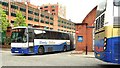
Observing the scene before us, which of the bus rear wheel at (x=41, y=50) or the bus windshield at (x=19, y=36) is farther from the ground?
the bus windshield at (x=19, y=36)

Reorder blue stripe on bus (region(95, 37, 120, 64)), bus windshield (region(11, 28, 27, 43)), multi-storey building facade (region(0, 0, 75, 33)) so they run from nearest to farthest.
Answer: blue stripe on bus (region(95, 37, 120, 64)), bus windshield (region(11, 28, 27, 43)), multi-storey building facade (region(0, 0, 75, 33))

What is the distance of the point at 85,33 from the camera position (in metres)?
31.8

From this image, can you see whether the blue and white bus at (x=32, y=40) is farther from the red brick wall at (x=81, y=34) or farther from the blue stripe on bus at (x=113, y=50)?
the blue stripe on bus at (x=113, y=50)

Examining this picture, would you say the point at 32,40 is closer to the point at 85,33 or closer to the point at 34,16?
the point at 85,33

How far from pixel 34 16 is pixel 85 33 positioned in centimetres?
5929

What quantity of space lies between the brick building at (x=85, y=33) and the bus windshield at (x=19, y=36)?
9.46 meters

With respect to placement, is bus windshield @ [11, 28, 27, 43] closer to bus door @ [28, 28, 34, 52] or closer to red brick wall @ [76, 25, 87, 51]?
bus door @ [28, 28, 34, 52]

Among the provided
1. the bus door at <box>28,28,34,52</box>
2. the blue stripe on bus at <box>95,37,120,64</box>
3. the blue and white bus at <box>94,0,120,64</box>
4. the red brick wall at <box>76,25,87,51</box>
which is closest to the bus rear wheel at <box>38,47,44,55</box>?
the bus door at <box>28,28,34,52</box>

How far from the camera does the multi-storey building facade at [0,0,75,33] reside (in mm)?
72312

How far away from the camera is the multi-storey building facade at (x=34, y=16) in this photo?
237ft

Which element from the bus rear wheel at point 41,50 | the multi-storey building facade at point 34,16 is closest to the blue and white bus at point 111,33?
the bus rear wheel at point 41,50

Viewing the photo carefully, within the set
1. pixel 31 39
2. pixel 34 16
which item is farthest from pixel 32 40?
pixel 34 16

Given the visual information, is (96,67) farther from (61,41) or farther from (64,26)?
(64,26)

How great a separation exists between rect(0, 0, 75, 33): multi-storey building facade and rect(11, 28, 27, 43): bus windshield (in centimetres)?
2966
